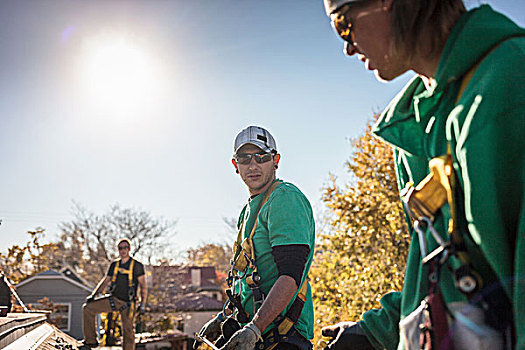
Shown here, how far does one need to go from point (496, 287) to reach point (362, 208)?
8356 millimetres

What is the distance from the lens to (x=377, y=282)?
865 centimetres

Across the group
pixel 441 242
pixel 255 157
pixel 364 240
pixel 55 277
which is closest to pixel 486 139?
pixel 441 242

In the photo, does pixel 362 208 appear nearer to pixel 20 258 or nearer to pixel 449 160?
pixel 449 160

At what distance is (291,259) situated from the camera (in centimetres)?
271

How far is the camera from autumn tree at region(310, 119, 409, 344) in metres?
8.68

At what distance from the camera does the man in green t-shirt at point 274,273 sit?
103 inches

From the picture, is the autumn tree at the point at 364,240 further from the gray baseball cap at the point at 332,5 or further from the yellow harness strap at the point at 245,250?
the gray baseball cap at the point at 332,5

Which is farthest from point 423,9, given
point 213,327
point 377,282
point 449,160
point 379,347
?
point 377,282

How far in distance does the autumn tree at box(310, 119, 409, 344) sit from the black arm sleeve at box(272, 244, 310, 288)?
5849mm

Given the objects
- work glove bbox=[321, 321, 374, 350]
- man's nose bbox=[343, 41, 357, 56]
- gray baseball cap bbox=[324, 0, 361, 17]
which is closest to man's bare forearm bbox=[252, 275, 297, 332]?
work glove bbox=[321, 321, 374, 350]

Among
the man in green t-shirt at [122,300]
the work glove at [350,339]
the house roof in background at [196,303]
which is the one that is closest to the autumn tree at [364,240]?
the man in green t-shirt at [122,300]

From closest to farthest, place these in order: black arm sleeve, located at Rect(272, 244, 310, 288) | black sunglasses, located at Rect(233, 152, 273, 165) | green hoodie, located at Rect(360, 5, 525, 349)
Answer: green hoodie, located at Rect(360, 5, 525, 349) → black arm sleeve, located at Rect(272, 244, 310, 288) → black sunglasses, located at Rect(233, 152, 273, 165)

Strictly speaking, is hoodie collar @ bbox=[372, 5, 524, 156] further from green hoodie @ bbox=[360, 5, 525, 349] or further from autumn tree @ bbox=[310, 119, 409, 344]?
autumn tree @ bbox=[310, 119, 409, 344]

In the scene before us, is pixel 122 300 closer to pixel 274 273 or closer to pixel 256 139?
pixel 256 139
